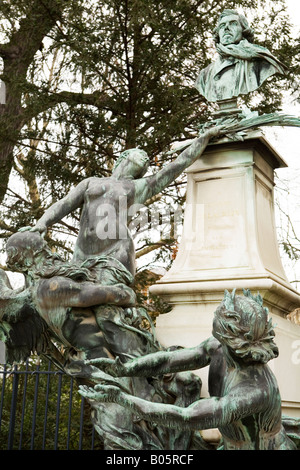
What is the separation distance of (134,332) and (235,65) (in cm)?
260

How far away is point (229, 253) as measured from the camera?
481cm

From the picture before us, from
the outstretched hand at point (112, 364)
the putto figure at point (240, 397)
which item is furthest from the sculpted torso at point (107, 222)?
the putto figure at point (240, 397)

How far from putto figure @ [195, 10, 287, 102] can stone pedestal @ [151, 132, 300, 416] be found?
1.72 feet

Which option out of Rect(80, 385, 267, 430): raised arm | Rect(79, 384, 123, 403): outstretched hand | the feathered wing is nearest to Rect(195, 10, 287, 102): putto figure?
the feathered wing

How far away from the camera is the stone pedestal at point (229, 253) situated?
15.0ft

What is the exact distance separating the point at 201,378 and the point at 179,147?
2044 mm

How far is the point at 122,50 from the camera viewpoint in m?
9.09

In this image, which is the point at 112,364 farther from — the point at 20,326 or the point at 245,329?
the point at 20,326

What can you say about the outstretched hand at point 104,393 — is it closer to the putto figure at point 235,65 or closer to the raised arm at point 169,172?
the raised arm at point 169,172

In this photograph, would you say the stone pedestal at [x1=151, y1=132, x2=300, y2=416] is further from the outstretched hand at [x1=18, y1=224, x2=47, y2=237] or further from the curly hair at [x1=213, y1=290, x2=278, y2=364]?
→ the curly hair at [x1=213, y1=290, x2=278, y2=364]

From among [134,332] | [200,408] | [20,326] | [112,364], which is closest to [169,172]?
[134,332]

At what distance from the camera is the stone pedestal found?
4562 millimetres

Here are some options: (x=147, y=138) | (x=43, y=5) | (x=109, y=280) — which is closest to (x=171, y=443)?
(x=109, y=280)

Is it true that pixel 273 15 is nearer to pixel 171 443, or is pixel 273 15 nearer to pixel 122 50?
pixel 122 50
